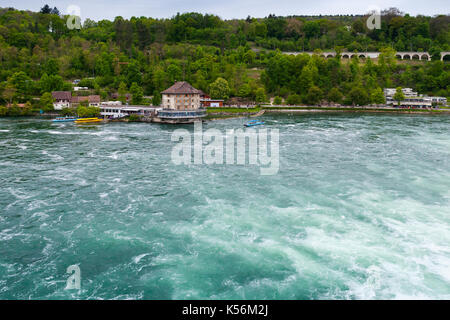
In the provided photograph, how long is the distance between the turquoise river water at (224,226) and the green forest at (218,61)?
4595 centimetres

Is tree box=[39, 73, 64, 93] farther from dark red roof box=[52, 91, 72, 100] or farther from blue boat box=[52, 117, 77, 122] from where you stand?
blue boat box=[52, 117, 77, 122]

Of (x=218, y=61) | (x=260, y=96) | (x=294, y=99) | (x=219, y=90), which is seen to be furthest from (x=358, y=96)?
(x=218, y=61)

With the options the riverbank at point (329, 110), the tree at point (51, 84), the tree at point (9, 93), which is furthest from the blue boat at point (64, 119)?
the riverbank at point (329, 110)

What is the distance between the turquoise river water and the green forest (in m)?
45.9

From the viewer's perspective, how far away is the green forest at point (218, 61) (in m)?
82.9

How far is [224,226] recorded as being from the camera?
21.3 metres

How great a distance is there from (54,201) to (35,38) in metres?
97.5

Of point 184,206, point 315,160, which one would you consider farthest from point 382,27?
point 184,206

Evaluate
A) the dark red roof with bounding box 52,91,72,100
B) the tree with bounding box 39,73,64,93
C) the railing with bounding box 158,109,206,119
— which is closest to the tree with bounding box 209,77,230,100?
the railing with bounding box 158,109,206,119
